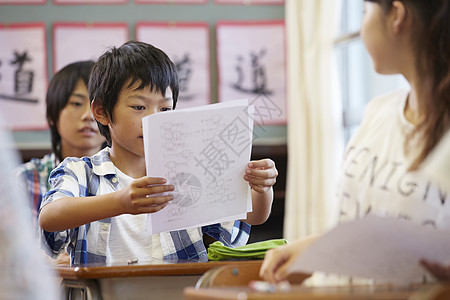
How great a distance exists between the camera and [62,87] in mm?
2848

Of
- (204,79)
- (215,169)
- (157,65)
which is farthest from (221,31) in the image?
(215,169)

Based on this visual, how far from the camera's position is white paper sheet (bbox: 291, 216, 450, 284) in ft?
2.81

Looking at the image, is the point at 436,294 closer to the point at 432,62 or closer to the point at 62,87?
the point at 432,62

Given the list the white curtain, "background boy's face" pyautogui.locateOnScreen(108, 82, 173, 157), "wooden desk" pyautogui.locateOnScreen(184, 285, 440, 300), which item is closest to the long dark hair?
"wooden desk" pyautogui.locateOnScreen(184, 285, 440, 300)

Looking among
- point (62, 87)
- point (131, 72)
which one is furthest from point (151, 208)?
point (62, 87)

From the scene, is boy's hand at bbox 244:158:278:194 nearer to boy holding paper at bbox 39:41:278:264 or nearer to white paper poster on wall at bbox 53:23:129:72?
boy holding paper at bbox 39:41:278:264

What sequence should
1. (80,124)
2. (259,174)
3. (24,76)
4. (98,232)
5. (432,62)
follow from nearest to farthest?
(432,62) < (259,174) < (98,232) < (80,124) < (24,76)

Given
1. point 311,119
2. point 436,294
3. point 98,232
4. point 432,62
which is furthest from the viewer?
point 311,119

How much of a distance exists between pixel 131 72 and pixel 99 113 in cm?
18

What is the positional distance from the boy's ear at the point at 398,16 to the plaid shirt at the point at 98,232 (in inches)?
39.0

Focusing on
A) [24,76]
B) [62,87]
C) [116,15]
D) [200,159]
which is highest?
[116,15]

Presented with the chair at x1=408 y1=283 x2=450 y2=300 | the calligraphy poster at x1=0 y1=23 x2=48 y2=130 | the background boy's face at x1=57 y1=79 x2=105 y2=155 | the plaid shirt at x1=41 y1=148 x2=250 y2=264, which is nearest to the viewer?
the chair at x1=408 y1=283 x2=450 y2=300

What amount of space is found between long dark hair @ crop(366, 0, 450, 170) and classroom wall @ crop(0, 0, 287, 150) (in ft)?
10.6

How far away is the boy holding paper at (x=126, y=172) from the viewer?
1.82 meters
